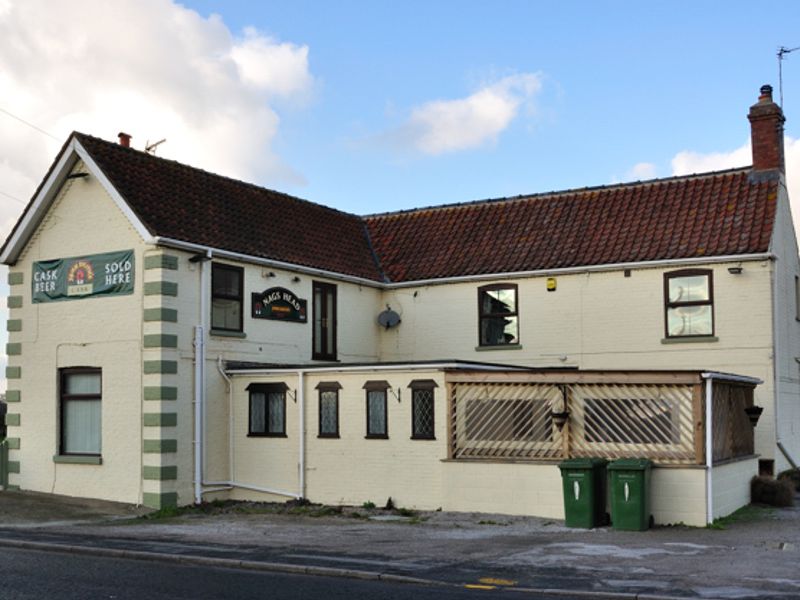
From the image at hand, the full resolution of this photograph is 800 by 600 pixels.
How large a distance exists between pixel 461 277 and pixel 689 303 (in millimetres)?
5800

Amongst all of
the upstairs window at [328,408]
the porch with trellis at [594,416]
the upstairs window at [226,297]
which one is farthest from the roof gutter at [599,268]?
the upstairs window at [328,408]

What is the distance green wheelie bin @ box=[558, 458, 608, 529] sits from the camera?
1697cm

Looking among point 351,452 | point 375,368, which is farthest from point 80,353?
point 375,368

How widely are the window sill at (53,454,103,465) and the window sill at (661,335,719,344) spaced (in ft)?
43.0

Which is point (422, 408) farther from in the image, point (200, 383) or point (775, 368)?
point (775, 368)

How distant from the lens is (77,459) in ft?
71.2

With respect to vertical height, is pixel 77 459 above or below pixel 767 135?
below

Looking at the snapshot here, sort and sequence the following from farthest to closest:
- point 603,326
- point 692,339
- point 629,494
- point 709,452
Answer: point 603,326, point 692,339, point 709,452, point 629,494

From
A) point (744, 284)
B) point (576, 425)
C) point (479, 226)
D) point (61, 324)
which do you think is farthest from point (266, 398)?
point (744, 284)

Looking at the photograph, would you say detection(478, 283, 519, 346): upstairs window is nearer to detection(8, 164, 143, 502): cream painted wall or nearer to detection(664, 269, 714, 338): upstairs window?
detection(664, 269, 714, 338): upstairs window

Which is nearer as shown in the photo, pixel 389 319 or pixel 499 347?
pixel 499 347

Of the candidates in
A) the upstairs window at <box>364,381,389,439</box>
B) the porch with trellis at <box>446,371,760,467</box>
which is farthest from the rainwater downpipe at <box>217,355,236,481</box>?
the porch with trellis at <box>446,371,760,467</box>

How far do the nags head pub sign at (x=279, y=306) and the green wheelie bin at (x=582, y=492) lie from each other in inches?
341

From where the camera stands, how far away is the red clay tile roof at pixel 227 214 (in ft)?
71.6
